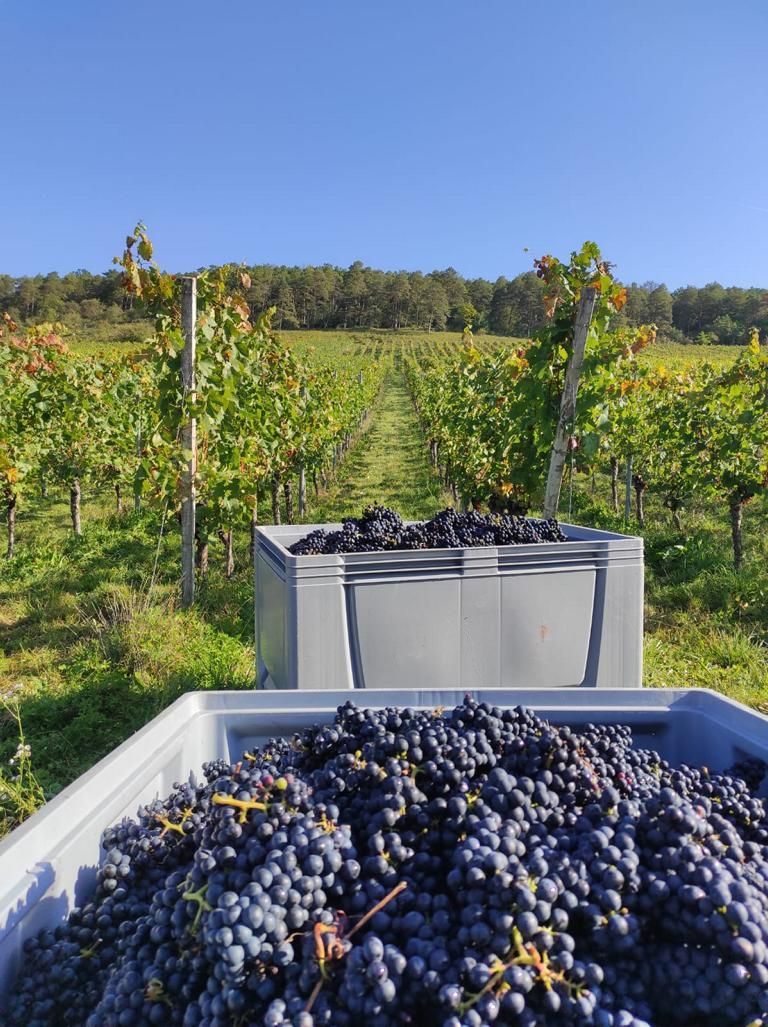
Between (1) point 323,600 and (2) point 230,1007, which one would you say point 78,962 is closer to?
(2) point 230,1007

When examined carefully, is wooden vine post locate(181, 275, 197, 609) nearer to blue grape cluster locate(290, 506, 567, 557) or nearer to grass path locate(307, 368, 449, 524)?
blue grape cluster locate(290, 506, 567, 557)

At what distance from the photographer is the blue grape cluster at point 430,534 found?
312cm

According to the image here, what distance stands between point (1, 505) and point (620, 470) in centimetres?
1021

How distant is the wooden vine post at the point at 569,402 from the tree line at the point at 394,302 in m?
47.1

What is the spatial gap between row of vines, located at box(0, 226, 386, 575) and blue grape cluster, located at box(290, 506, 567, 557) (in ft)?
8.63

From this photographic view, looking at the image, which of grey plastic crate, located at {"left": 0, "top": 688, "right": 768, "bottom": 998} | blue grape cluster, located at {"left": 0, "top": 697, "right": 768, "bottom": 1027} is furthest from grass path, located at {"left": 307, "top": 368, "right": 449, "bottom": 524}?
blue grape cluster, located at {"left": 0, "top": 697, "right": 768, "bottom": 1027}

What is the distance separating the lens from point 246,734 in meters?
1.72

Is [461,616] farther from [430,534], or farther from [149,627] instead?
[149,627]

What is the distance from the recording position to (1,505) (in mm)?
9477

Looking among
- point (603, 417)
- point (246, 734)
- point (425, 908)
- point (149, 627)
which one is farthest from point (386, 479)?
point (425, 908)

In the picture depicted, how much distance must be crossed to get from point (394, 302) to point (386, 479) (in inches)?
3441

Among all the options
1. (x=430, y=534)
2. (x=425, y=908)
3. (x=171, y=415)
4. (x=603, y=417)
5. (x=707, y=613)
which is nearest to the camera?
(x=425, y=908)

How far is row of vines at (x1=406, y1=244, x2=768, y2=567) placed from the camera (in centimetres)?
519

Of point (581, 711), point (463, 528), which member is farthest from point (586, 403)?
point (581, 711)
